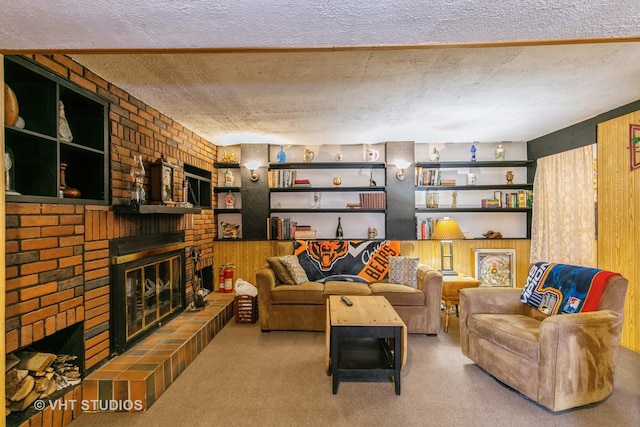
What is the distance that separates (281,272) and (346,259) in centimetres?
87

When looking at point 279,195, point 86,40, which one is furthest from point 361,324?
point 279,195

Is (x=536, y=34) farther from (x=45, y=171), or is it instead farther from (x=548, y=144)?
(x=548, y=144)

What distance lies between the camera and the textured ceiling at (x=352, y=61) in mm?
1214

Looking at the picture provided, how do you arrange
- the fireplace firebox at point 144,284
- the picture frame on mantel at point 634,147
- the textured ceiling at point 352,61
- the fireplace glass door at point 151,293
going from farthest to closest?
the picture frame on mantel at point 634,147 < the fireplace glass door at point 151,293 < the fireplace firebox at point 144,284 < the textured ceiling at point 352,61

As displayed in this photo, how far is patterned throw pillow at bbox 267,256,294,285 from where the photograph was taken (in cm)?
374

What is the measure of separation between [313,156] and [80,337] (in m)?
3.57

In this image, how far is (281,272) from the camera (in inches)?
148

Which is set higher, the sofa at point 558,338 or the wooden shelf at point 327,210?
the wooden shelf at point 327,210

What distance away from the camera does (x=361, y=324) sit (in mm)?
2365

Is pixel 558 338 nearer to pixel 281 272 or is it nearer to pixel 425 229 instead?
pixel 281 272

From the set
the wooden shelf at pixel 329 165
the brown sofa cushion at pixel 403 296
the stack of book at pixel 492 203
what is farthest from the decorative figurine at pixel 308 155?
the stack of book at pixel 492 203

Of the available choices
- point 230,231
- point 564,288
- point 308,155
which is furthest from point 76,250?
point 564,288

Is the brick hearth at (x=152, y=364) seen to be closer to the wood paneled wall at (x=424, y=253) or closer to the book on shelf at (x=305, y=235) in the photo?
the wood paneled wall at (x=424, y=253)

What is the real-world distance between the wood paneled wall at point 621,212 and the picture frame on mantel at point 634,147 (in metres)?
0.03
